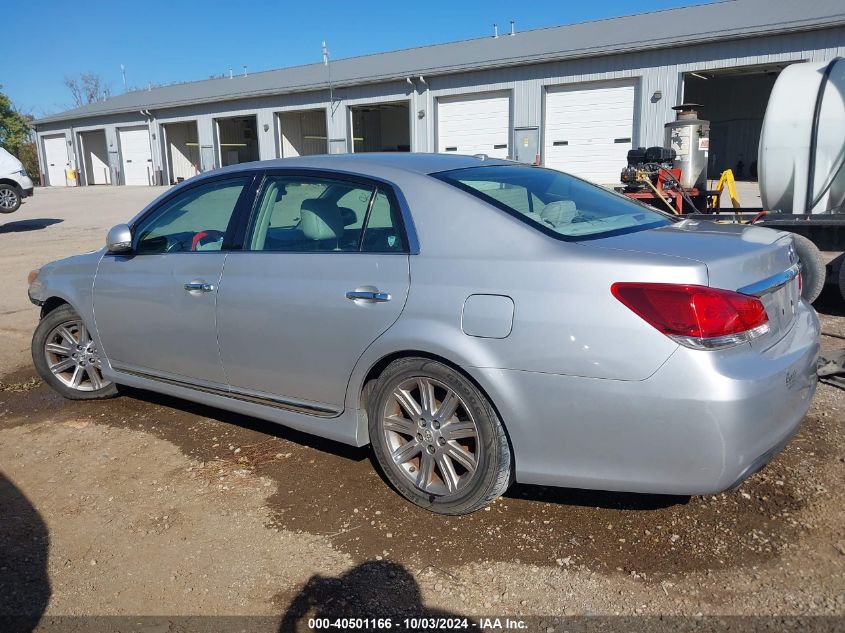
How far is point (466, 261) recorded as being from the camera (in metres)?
3.00

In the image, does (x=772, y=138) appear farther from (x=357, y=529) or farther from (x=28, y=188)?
(x=28, y=188)

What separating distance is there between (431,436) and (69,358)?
3.07m

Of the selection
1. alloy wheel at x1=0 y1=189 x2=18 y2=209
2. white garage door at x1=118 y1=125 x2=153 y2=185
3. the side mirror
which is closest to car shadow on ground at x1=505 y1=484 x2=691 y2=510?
the side mirror

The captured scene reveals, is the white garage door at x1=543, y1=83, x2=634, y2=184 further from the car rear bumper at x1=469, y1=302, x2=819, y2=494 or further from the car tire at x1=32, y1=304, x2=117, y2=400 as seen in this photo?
the car rear bumper at x1=469, y1=302, x2=819, y2=494

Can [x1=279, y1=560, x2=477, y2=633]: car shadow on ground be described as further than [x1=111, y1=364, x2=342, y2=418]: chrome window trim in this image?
No

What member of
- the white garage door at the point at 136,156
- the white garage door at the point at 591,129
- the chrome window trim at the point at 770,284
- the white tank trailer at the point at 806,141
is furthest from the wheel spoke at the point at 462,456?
the white garage door at the point at 136,156

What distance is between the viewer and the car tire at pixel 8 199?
1858cm

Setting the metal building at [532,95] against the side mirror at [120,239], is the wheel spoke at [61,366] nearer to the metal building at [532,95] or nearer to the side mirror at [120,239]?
the side mirror at [120,239]

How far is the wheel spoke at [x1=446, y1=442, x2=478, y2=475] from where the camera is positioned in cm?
308

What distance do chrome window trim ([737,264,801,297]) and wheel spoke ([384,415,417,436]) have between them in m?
1.51

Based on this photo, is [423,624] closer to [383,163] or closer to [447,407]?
[447,407]

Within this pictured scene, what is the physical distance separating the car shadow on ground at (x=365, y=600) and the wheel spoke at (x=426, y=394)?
68cm

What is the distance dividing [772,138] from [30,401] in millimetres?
7772

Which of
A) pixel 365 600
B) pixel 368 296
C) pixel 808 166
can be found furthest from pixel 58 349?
pixel 808 166
